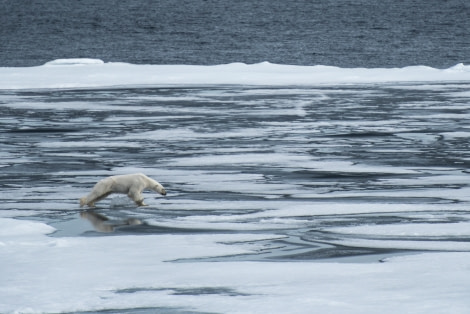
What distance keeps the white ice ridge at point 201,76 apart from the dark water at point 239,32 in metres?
31.1

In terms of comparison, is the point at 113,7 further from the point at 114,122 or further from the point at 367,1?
the point at 114,122

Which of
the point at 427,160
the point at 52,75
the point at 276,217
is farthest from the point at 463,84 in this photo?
the point at 276,217

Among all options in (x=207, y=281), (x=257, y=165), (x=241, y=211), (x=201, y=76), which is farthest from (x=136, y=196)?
(x=201, y=76)

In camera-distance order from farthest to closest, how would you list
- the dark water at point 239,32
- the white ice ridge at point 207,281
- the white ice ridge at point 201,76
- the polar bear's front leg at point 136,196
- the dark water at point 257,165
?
the dark water at point 239,32
the white ice ridge at point 201,76
the polar bear's front leg at point 136,196
the dark water at point 257,165
the white ice ridge at point 207,281

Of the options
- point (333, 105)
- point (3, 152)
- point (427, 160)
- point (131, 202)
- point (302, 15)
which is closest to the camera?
point (131, 202)

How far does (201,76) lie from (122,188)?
86.8ft

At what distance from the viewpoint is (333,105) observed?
82.3ft

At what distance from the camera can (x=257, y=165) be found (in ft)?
46.4

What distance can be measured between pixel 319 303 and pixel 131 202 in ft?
14.8

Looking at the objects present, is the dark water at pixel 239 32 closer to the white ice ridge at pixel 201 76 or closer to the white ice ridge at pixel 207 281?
the white ice ridge at pixel 201 76

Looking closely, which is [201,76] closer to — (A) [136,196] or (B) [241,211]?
(A) [136,196]

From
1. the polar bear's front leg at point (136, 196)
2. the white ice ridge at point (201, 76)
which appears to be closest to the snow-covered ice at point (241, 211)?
the polar bear's front leg at point (136, 196)

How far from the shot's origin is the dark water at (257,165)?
377 inches

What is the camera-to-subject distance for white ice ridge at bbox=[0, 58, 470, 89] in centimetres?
3469
